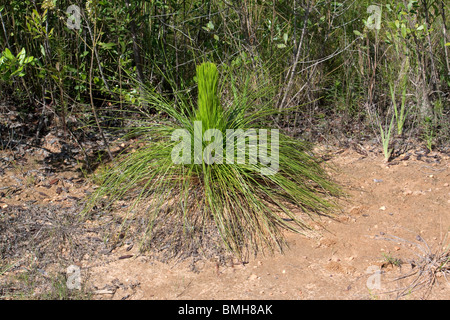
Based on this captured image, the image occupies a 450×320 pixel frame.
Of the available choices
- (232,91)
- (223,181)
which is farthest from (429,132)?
(223,181)

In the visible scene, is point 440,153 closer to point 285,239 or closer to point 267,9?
point 285,239

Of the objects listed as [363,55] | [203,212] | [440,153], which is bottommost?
[203,212]

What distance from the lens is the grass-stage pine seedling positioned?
3346 mm

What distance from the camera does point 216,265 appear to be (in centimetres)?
312

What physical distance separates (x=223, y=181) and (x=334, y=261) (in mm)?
894

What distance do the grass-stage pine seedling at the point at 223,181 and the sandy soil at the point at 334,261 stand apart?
185 mm

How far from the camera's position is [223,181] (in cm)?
339

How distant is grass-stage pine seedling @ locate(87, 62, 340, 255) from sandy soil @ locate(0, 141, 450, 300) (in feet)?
0.61

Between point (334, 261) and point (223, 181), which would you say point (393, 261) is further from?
point (223, 181)

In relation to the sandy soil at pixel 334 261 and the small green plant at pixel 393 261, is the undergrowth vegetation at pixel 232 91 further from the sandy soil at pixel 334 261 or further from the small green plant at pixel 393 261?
the small green plant at pixel 393 261

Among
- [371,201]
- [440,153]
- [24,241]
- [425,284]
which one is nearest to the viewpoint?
[425,284]

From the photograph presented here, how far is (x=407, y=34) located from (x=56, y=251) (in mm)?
3373

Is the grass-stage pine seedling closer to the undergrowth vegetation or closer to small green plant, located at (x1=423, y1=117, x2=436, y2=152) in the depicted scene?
the undergrowth vegetation

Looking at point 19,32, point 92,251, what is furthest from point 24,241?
point 19,32
